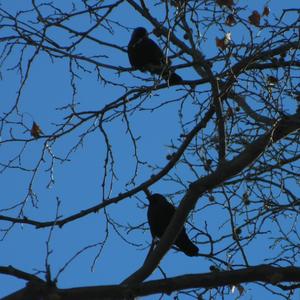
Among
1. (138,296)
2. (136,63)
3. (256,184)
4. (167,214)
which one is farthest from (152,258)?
(136,63)

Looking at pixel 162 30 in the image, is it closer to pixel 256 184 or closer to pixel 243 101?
pixel 243 101

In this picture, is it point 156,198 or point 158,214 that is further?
point 156,198

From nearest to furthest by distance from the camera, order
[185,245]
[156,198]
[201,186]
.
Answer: [201,186] < [185,245] < [156,198]

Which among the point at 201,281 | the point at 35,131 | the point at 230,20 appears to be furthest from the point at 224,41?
the point at 201,281

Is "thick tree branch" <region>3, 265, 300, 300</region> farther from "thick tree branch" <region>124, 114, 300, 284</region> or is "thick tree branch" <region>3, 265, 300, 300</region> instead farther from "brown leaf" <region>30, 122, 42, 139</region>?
"brown leaf" <region>30, 122, 42, 139</region>

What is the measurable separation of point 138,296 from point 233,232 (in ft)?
4.05

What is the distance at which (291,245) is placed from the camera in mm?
4633

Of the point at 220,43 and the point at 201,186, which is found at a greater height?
the point at 220,43

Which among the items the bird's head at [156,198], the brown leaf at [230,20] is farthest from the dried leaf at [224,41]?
the bird's head at [156,198]

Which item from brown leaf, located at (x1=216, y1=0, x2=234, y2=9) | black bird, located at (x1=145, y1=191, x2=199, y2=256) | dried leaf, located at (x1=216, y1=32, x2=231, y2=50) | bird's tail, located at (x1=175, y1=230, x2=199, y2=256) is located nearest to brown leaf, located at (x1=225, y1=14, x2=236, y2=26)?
brown leaf, located at (x1=216, y1=0, x2=234, y2=9)

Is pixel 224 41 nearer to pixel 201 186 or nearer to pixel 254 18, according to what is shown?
pixel 254 18

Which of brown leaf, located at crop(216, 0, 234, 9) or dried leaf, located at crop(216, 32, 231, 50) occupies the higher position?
brown leaf, located at crop(216, 0, 234, 9)

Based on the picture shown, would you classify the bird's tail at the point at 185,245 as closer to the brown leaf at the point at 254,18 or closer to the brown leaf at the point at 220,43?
the brown leaf at the point at 220,43

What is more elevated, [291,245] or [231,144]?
[231,144]
